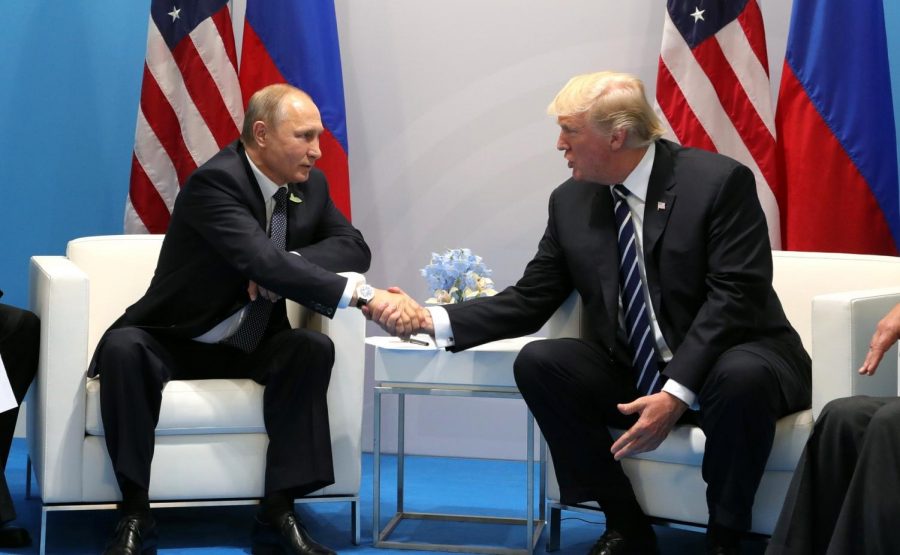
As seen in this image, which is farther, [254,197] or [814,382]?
[254,197]

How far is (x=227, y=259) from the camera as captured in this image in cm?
338

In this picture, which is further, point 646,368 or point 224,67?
point 224,67

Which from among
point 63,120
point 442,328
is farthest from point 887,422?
point 63,120

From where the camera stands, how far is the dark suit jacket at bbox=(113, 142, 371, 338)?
10.9 ft

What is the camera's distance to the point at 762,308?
304 cm

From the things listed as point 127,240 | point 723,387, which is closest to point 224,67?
point 127,240

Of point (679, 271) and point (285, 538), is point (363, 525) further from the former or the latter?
point (679, 271)

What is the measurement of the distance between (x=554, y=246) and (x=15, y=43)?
2726mm

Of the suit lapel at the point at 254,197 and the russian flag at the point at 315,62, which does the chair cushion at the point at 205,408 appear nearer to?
the suit lapel at the point at 254,197

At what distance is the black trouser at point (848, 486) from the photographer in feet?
7.44

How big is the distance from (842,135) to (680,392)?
146 centimetres

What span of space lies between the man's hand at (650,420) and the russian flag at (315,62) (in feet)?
6.22

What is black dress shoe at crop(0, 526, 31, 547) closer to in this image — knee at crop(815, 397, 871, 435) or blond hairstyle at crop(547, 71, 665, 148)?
blond hairstyle at crop(547, 71, 665, 148)

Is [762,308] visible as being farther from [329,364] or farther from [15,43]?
[15,43]
